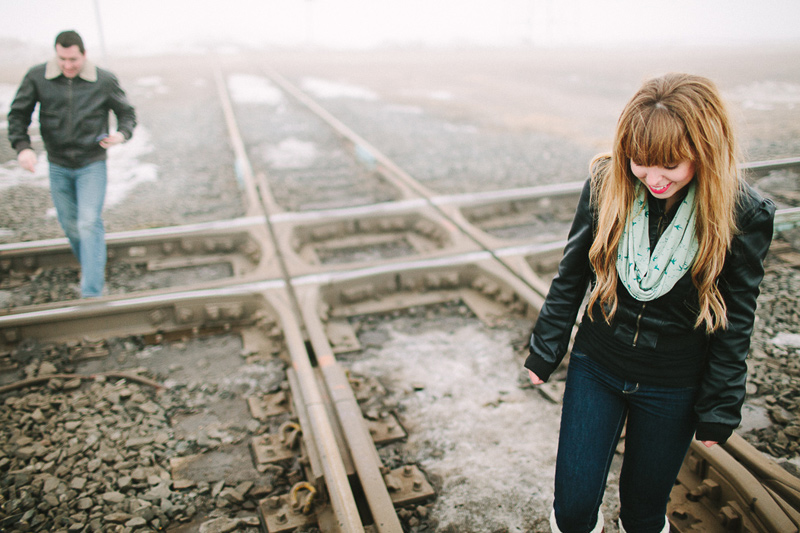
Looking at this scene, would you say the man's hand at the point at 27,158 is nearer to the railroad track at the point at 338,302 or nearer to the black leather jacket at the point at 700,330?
the railroad track at the point at 338,302

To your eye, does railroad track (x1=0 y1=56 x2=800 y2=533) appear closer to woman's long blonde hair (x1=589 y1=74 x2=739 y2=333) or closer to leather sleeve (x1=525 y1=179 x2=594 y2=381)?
leather sleeve (x1=525 y1=179 x2=594 y2=381)

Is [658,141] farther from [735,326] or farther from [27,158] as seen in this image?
[27,158]

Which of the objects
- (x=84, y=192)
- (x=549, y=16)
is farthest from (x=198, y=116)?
(x=549, y=16)

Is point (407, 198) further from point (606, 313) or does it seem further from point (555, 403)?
point (606, 313)

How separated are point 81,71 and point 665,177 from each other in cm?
409

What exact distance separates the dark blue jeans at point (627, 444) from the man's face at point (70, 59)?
3.92 meters

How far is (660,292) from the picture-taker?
1.69 m

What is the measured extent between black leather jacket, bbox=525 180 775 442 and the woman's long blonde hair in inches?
1.6

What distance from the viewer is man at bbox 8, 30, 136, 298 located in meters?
4.04

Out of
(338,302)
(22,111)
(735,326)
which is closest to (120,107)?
(22,111)

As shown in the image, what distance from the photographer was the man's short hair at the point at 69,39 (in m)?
3.91

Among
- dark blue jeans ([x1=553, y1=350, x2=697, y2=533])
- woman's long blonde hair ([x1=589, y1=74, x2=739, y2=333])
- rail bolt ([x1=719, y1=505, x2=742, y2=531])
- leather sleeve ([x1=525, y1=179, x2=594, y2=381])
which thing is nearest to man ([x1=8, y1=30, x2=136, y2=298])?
leather sleeve ([x1=525, y1=179, x2=594, y2=381])

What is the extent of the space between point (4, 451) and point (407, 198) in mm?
4268

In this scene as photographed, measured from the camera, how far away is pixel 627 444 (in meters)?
1.92
